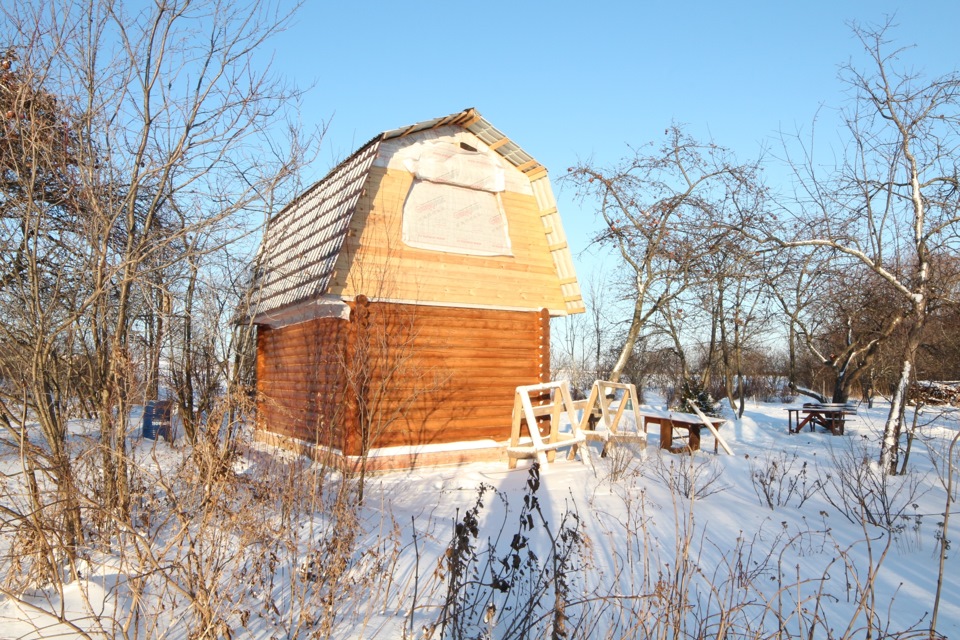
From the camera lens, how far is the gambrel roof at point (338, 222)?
9281mm

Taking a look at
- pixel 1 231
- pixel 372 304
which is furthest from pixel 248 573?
pixel 372 304

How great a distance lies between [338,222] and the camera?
939 cm

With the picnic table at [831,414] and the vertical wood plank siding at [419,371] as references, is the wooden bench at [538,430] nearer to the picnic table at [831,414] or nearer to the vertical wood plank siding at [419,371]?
the vertical wood plank siding at [419,371]

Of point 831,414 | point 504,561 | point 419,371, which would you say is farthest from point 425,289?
point 831,414

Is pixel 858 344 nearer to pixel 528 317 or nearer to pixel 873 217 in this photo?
pixel 873 217

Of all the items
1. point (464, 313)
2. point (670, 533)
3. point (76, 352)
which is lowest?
point (670, 533)

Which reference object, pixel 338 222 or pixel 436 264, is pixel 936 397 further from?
pixel 338 222

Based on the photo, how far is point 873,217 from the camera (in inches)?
361

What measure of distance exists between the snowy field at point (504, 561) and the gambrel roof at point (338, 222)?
309cm

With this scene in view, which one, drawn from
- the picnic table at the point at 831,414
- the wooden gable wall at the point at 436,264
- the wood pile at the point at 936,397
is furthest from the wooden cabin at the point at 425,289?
the picnic table at the point at 831,414

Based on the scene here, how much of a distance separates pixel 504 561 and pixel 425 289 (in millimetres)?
6834

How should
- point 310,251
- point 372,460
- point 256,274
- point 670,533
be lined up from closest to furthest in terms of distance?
point 670,533, point 256,274, point 372,460, point 310,251

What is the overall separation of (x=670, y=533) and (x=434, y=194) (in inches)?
249

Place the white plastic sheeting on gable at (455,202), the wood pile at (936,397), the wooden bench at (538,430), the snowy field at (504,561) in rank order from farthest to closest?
the white plastic sheeting on gable at (455,202) < the wooden bench at (538,430) < the wood pile at (936,397) < the snowy field at (504,561)
